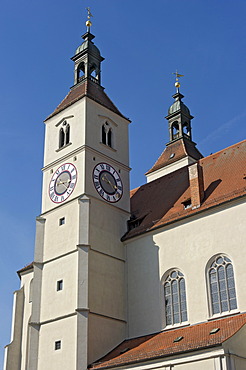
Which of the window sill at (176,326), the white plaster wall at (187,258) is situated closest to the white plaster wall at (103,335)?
the white plaster wall at (187,258)

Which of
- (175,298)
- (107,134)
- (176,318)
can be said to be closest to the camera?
(176,318)

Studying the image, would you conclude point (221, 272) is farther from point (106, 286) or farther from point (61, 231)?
point (61, 231)

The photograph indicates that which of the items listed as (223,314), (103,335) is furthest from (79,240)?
(223,314)

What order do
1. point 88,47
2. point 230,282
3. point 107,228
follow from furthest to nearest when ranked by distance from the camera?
1. point 88,47
2. point 107,228
3. point 230,282

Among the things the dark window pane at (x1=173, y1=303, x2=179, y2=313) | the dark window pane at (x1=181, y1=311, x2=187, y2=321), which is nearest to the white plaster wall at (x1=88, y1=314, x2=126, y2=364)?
the dark window pane at (x1=173, y1=303, x2=179, y2=313)

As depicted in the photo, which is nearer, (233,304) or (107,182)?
(233,304)

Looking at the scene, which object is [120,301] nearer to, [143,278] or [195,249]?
[143,278]

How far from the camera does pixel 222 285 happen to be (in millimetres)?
21484

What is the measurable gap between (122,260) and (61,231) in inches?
128

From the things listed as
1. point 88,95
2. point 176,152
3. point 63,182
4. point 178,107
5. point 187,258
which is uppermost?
point 178,107

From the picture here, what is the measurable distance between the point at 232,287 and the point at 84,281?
260 inches

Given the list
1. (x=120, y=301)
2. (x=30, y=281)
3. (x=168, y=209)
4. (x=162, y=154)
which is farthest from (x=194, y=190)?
(x=162, y=154)

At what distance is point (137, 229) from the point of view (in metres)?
26.6

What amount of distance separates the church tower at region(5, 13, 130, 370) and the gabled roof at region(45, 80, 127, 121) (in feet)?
0.19
